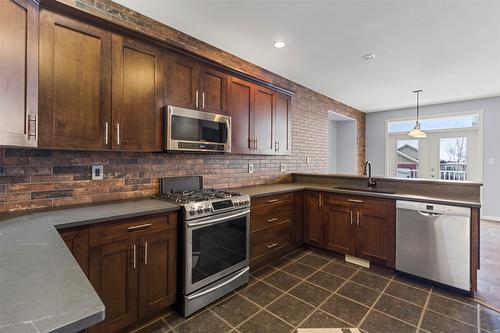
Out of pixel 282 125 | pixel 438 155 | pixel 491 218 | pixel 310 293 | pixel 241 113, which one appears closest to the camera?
pixel 310 293

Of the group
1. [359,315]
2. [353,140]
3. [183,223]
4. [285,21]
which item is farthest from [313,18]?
[353,140]

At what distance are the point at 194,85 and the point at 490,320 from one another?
330 cm

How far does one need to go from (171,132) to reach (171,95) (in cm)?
36

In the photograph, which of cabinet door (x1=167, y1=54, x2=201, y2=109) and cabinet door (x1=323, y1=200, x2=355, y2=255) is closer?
cabinet door (x1=167, y1=54, x2=201, y2=109)

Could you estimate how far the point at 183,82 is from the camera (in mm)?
2361

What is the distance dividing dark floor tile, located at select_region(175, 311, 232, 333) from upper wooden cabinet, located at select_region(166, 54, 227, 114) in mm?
1900

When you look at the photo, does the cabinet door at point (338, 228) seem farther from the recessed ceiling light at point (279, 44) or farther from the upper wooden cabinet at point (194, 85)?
the recessed ceiling light at point (279, 44)

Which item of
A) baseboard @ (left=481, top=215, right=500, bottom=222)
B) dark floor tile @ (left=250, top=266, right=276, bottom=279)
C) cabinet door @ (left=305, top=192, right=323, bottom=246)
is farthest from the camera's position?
baseboard @ (left=481, top=215, right=500, bottom=222)

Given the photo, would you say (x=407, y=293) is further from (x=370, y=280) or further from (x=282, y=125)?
(x=282, y=125)

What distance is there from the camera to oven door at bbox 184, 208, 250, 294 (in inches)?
78.4

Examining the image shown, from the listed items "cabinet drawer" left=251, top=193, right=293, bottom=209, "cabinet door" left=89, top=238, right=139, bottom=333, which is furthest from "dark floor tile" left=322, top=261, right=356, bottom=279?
"cabinet door" left=89, top=238, right=139, bottom=333

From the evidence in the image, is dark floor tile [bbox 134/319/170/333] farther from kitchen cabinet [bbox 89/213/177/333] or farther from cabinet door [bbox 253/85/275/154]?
cabinet door [bbox 253/85/275/154]

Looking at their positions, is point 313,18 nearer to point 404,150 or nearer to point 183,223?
point 183,223

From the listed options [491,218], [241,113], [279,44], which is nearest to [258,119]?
[241,113]
